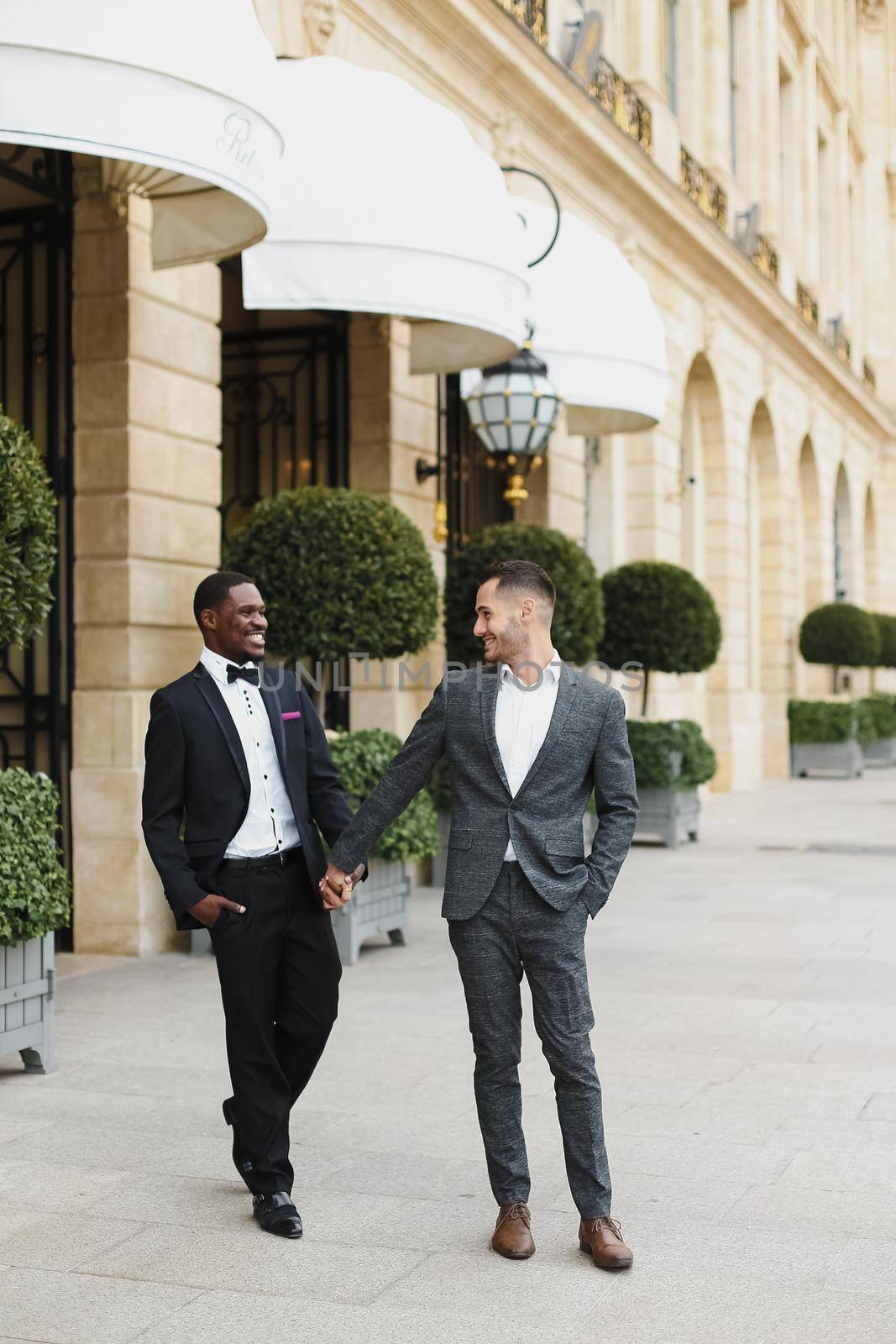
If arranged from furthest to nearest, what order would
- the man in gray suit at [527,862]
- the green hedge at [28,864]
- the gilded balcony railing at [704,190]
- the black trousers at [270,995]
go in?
the gilded balcony railing at [704,190] → the green hedge at [28,864] → the black trousers at [270,995] → the man in gray suit at [527,862]

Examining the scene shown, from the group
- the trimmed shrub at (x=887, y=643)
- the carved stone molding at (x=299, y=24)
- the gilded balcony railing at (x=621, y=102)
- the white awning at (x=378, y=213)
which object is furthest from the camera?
the trimmed shrub at (x=887, y=643)

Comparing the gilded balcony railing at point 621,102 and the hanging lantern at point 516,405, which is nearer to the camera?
the hanging lantern at point 516,405

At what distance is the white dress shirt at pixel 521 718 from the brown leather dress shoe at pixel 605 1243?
1115 mm

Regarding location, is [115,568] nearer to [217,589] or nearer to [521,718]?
[217,589]

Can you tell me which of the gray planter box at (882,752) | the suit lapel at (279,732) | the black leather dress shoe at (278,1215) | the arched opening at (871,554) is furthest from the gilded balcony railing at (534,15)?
the arched opening at (871,554)

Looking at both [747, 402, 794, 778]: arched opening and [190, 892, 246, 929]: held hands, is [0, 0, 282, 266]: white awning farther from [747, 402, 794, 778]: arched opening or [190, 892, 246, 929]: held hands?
[747, 402, 794, 778]: arched opening

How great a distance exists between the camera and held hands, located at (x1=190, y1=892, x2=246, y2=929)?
14.4 ft

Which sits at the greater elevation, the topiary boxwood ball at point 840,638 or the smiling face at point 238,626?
the topiary boxwood ball at point 840,638

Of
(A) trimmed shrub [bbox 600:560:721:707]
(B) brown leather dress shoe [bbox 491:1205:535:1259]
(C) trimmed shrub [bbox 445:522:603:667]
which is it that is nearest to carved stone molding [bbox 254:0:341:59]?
(C) trimmed shrub [bbox 445:522:603:667]

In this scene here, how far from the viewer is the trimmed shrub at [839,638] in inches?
1025

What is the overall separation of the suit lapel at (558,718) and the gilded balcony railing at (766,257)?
21762mm

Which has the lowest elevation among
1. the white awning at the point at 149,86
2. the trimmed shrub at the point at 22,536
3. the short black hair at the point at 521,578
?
the short black hair at the point at 521,578

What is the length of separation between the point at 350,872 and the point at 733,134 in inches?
924

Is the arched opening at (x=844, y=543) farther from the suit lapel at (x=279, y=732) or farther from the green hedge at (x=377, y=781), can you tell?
the suit lapel at (x=279, y=732)
